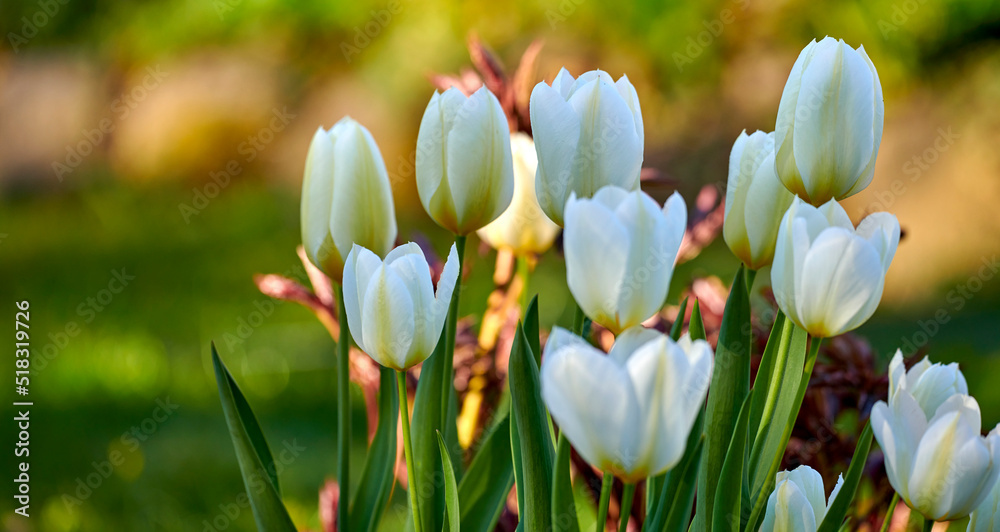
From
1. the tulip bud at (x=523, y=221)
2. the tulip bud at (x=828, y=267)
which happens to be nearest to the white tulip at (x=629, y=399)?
the tulip bud at (x=828, y=267)

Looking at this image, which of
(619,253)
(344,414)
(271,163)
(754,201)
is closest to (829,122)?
(754,201)

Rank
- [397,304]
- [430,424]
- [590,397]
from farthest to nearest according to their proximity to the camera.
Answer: [430,424] < [397,304] < [590,397]

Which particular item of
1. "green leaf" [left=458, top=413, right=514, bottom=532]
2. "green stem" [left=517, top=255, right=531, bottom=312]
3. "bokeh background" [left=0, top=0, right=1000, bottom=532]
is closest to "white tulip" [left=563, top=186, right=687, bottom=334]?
"green leaf" [left=458, top=413, right=514, bottom=532]

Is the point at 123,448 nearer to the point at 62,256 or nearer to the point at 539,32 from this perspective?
the point at 62,256

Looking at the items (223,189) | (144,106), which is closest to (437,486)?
(223,189)

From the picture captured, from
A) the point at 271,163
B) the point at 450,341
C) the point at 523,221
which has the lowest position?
the point at 450,341

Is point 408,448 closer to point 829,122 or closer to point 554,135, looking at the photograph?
point 554,135
